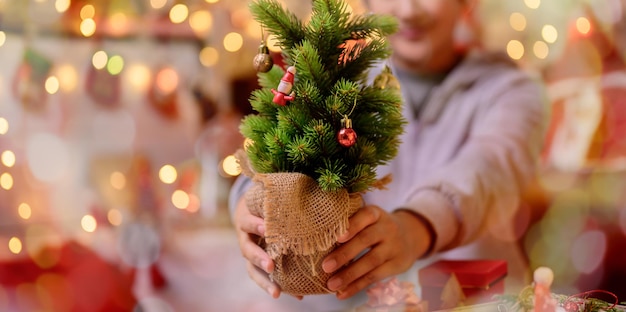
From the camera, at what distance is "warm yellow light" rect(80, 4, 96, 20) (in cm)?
166

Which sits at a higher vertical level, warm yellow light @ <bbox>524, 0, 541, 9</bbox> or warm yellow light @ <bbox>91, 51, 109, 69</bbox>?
warm yellow light @ <bbox>524, 0, 541, 9</bbox>

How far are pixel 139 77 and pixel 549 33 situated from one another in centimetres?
107

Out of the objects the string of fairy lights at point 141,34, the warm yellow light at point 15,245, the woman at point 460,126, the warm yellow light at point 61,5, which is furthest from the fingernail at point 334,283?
the warm yellow light at point 61,5

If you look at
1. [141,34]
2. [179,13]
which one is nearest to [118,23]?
[141,34]

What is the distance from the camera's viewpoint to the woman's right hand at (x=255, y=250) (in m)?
0.68

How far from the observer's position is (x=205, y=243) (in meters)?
1.63

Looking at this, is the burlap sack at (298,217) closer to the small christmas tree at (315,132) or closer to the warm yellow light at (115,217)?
the small christmas tree at (315,132)

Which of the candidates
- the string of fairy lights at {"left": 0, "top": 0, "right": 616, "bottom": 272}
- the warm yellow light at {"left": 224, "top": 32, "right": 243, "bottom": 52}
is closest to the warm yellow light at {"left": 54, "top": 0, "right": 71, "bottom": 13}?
the string of fairy lights at {"left": 0, "top": 0, "right": 616, "bottom": 272}

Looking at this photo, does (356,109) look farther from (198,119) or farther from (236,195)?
(198,119)

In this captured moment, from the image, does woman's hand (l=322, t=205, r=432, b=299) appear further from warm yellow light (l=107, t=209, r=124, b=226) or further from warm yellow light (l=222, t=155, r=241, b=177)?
warm yellow light (l=107, t=209, r=124, b=226)

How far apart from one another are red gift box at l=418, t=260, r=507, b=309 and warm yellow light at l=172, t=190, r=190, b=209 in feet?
3.11

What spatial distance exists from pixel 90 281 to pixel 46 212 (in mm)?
219

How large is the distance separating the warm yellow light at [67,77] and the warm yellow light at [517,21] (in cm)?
114

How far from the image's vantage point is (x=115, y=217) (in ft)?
5.43
